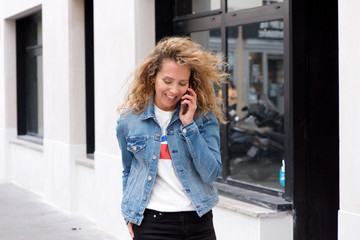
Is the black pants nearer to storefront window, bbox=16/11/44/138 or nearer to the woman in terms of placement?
the woman

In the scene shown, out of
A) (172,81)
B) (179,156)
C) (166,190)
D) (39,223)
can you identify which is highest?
(172,81)

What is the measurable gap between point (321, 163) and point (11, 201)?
6226 millimetres

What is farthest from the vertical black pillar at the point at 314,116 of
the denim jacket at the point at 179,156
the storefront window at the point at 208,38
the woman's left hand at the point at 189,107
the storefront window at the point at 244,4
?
the woman's left hand at the point at 189,107

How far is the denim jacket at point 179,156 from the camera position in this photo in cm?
309

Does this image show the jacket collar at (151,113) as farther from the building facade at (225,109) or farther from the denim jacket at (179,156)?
the building facade at (225,109)

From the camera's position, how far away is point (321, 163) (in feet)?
16.7

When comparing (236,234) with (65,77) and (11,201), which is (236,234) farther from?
(11,201)

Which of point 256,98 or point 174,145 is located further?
point 256,98

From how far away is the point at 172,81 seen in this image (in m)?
3.10

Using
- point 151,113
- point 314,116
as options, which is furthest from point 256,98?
point 151,113
